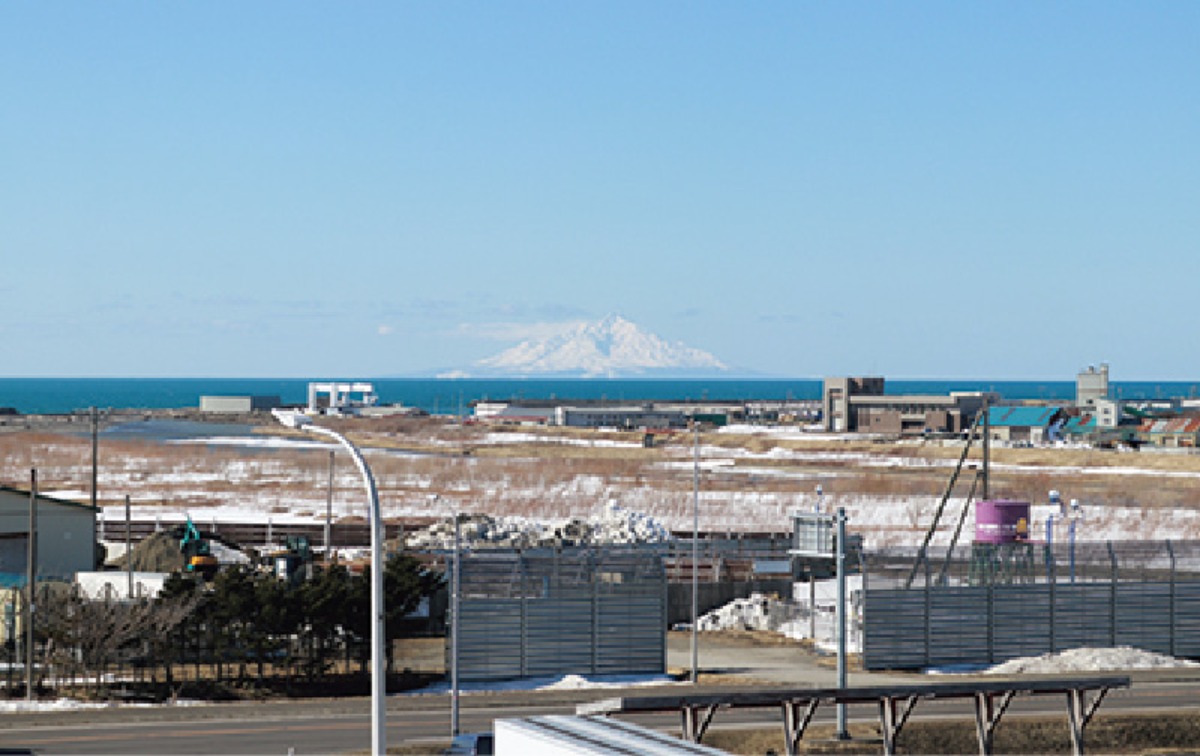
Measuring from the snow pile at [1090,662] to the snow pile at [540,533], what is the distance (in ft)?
93.2

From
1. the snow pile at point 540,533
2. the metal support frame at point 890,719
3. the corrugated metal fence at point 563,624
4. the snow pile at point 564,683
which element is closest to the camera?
the metal support frame at point 890,719

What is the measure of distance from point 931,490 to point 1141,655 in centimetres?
6735

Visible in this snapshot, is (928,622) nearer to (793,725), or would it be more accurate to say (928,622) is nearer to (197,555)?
(793,725)

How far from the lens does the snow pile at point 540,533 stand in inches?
2857

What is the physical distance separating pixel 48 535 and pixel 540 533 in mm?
24779

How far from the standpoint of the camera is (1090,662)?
44406 millimetres

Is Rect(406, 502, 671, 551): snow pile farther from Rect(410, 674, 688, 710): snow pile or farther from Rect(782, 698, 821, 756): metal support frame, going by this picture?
Rect(782, 698, 821, 756): metal support frame

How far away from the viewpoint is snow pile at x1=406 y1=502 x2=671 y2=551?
7256cm

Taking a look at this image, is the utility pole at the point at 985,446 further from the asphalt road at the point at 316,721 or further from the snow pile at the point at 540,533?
the snow pile at the point at 540,533

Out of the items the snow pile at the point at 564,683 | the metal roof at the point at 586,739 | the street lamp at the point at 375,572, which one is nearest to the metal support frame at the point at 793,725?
the metal roof at the point at 586,739

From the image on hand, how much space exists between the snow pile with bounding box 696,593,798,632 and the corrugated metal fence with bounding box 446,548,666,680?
9.85m

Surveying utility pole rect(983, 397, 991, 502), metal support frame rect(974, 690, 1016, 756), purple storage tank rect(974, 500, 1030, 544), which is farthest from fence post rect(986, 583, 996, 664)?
metal support frame rect(974, 690, 1016, 756)

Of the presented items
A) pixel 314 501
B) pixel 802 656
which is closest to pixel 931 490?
pixel 314 501

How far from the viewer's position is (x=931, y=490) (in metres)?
112
